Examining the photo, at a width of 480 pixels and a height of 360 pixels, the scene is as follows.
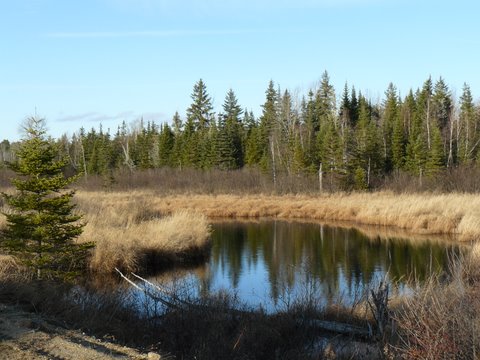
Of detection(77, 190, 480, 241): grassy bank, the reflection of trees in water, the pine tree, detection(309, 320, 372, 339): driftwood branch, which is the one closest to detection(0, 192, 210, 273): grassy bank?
the reflection of trees in water

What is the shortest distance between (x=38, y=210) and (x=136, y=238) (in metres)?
6.01

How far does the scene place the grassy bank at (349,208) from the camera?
80.7 feet

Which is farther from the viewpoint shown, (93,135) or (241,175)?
(93,135)

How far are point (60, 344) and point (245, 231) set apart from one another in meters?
22.4

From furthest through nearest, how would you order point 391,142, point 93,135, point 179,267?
point 93,135, point 391,142, point 179,267

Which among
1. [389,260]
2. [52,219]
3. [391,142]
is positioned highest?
[391,142]

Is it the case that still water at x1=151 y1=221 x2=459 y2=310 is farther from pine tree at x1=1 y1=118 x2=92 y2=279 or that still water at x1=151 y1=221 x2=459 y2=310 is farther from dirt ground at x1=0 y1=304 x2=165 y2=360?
dirt ground at x1=0 y1=304 x2=165 y2=360

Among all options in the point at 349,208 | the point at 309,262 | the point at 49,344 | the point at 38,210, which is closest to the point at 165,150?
the point at 349,208

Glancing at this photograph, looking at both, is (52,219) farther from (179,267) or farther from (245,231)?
(245,231)

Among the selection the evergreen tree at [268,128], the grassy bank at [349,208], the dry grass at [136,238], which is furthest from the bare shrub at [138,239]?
the evergreen tree at [268,128]

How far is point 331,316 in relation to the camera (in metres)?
10.0

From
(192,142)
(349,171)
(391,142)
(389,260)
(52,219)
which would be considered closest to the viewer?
(52,219)

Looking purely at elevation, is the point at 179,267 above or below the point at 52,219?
below

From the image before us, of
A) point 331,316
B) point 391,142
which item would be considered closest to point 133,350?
point 331,316
